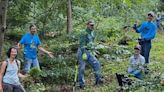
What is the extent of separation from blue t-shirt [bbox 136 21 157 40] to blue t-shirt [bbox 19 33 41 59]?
9.04 feet

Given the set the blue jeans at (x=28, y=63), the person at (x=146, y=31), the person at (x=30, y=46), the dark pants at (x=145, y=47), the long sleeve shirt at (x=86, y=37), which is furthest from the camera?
the dark pants at (x=145, y=47)

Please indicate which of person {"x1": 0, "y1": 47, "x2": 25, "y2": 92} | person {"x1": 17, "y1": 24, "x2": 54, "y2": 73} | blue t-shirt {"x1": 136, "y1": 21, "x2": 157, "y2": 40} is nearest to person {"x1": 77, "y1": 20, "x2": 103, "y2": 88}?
person {"x1": 17, "y1": 24, "x2": 54, "y2": 73}

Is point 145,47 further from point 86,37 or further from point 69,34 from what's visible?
point 69,34

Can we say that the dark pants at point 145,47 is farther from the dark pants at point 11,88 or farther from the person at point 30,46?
the dark pants at point 11,88

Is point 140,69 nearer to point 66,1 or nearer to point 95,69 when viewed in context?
point 95,69

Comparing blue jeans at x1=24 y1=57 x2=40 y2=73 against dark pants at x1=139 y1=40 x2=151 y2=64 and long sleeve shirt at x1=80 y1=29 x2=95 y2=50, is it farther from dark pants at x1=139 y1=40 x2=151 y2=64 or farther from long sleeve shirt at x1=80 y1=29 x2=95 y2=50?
dark pants at x1=139 y1=40 x2=151 y2=64

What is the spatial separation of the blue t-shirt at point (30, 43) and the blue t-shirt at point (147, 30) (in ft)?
9.04

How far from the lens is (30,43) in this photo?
438 inches

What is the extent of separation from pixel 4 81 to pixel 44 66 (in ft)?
16.7

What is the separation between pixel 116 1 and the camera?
559 inches

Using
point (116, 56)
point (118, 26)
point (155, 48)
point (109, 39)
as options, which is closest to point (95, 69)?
point (116, 56)

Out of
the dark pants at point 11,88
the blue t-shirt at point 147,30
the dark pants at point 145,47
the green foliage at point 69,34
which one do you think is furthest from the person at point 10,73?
the dark pants at point 145,47

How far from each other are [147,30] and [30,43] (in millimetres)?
3177

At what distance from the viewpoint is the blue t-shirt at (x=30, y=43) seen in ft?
36.3
